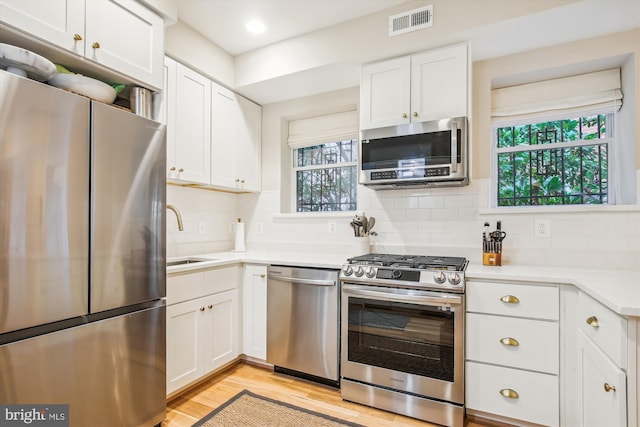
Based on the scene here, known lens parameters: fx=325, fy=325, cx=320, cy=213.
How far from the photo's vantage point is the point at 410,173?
2371mm

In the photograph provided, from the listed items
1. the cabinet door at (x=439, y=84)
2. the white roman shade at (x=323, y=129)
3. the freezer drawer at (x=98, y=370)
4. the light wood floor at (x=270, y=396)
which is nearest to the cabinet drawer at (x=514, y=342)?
the light wood floor at (x=270, y=396)

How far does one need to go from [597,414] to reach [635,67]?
2.13 meters

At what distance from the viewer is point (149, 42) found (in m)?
2.01

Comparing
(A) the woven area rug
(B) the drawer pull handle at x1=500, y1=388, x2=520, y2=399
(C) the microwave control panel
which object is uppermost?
(C) the microwave control panel

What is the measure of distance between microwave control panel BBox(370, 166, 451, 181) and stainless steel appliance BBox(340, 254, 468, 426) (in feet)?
2.00

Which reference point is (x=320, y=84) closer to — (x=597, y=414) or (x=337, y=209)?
(x=337, y=209)

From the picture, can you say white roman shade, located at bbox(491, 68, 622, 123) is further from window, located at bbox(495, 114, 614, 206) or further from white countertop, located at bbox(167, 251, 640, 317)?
white countertop, located at bbox(167, 251, 640, 317)

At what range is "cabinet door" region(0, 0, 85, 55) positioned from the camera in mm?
1426

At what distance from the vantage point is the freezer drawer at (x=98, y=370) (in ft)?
4.33

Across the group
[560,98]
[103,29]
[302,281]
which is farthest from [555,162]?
[103,29]

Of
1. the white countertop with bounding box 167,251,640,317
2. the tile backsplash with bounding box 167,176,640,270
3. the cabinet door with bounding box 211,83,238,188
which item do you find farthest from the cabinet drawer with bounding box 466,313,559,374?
the cabinet door with bounding box 211,83,238,188

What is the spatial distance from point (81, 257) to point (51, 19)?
3.77 ft

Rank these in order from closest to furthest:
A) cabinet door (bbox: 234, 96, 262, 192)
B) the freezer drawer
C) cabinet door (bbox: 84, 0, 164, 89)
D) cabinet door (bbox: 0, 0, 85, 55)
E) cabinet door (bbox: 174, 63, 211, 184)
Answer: the freezer drawer, cabinet door (bbox: 0, 0, 85, 55), cabinet door (bbox: 84, 0, 164, 89), cabinet door (bbox: 174, 63, 211, 184), cabinet door (bbox: 234, 96, 262, 192)

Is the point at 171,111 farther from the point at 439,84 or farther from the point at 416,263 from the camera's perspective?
the point at 416,263
